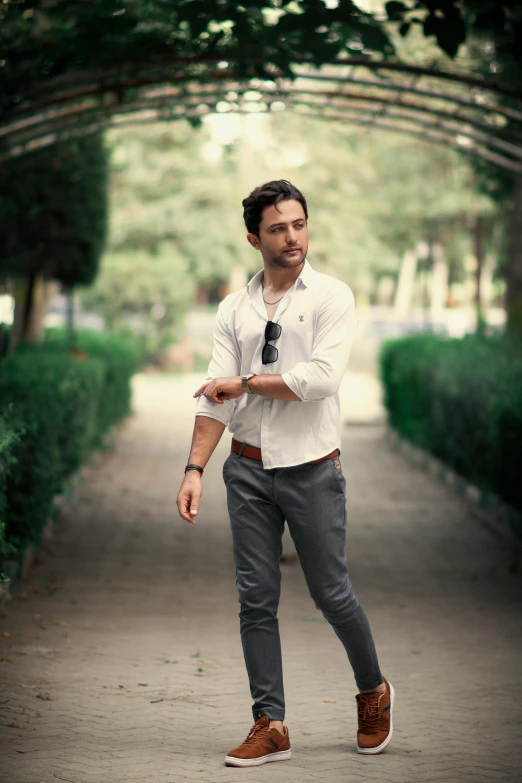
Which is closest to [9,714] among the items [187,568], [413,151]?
[187,568]

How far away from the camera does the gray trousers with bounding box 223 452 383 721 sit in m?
4.64

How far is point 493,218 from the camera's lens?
30.8 m

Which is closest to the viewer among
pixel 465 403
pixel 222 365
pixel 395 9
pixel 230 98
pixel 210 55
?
pixel 222 365

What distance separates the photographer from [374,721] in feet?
16.0

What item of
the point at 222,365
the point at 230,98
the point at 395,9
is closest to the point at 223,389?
the point at 222,365

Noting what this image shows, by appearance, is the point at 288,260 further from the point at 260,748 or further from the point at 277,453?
the point at 260,748

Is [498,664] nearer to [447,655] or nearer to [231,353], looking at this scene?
[447,655]

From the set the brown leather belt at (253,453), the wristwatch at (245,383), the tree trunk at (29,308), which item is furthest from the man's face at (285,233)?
the tree trunk at (29,308)

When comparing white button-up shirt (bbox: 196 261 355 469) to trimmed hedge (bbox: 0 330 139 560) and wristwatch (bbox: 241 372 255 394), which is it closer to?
wristwatch (bbox: 241 372 255 394)

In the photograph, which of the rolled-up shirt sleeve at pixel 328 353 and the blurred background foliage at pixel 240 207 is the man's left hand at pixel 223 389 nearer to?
the rolled-up shirt sleeve at pixel 328 353

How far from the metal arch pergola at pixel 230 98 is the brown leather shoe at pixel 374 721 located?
253 inches

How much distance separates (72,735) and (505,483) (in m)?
6.06

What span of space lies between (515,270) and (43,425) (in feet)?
35.5

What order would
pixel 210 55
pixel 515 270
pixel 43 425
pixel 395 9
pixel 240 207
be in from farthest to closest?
pixel 240 207 → pixel 515 270 → pixel 210 55 → pixel 43 425 → pixel 395 9
